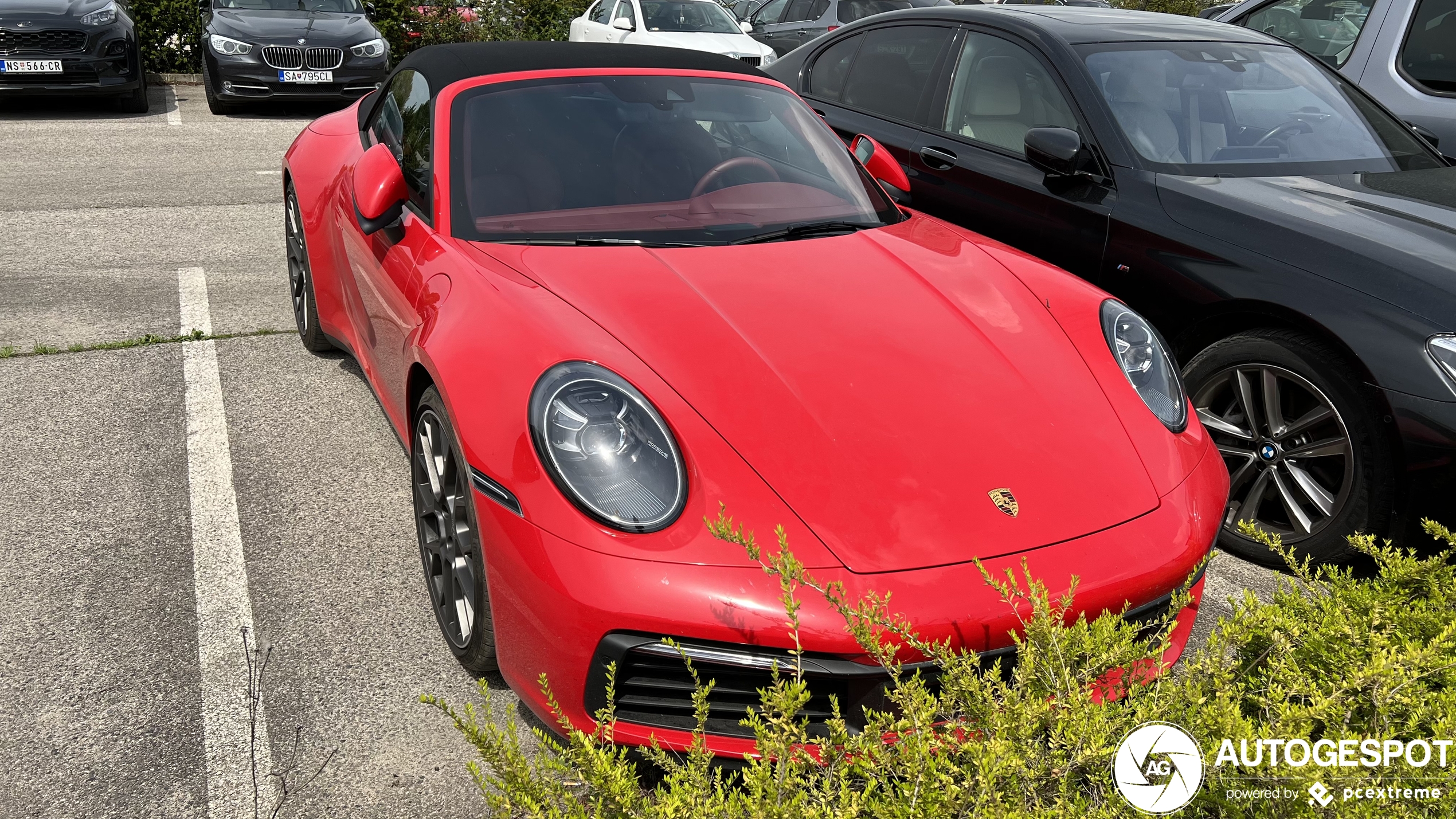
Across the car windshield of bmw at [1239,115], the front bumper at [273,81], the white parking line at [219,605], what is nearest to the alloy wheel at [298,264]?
the white parking line at [219,605]

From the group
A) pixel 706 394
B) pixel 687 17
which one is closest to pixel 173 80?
pixel 687 17

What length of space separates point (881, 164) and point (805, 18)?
35.6 ft

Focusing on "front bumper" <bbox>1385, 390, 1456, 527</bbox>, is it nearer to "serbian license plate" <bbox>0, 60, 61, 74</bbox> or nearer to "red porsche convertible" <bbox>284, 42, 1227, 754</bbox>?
"red porsche convertible" <bbox>284, 42, 1227, 754</bbox>

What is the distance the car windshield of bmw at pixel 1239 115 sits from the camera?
4.11 m

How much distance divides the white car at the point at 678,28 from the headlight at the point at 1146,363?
10.3 metres

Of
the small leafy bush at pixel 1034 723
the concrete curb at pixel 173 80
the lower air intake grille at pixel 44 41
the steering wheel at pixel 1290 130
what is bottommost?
the concrete curb at pixel 173 80

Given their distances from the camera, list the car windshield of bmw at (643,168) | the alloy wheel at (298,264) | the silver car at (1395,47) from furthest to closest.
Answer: the silver car at (1395,47), the alloy wheel at (298,264), the car windshield of bmw at (643,168)

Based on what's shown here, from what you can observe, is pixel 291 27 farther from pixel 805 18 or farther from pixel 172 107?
pixel 805 18

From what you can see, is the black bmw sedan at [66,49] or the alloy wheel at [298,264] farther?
the black bmw sedan at [66,49]

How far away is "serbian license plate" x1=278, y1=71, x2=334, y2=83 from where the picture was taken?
10680 millimetres

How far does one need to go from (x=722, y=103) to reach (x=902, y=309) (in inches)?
48.8

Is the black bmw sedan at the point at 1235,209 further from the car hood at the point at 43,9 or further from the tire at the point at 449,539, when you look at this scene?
the car hood at the point at 43,9

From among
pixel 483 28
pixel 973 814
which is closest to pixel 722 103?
pixel 973 814

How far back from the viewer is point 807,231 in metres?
3.35
